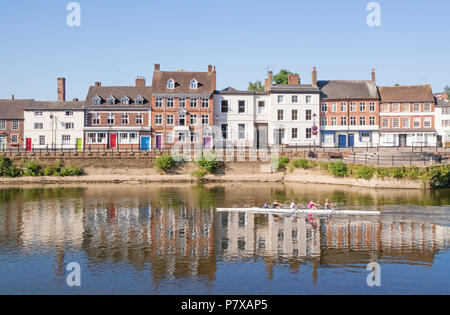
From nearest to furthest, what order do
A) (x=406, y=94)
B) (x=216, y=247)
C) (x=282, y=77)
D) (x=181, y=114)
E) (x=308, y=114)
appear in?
(x=216, y=247) → (x=181, y=114) → (x=308, y=114) → (x=406, y=94) → (x=282, y=77)

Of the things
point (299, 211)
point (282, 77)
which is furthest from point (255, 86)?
point (299, 211)

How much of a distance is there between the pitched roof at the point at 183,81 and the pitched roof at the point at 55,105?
11168 mm

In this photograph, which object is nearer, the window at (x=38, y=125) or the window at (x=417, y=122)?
the window at (x=38, y=125)

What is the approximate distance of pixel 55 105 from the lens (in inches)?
2579

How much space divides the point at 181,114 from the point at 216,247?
40.1 meters

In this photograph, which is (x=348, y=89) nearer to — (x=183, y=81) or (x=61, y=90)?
(x=183, y=81)

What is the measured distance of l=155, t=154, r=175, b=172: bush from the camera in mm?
54969

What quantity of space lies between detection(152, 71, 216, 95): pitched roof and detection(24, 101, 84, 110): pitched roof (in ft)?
36.6

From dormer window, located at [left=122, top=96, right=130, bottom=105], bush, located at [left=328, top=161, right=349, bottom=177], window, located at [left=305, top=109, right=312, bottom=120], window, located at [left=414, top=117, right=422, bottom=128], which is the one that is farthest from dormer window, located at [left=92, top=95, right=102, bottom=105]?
window, located at [left=414, top=117, right=422, bottom=128]

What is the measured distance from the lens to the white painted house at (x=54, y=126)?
64375 mm

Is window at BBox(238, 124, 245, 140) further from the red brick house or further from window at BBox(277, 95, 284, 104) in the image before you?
the red brick house

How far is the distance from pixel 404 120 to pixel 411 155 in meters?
20.3

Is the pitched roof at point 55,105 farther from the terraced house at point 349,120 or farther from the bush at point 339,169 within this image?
the bush at point 339,169

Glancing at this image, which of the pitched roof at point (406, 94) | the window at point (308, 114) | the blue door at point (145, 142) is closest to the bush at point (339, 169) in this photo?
the window at point (308, 114)
